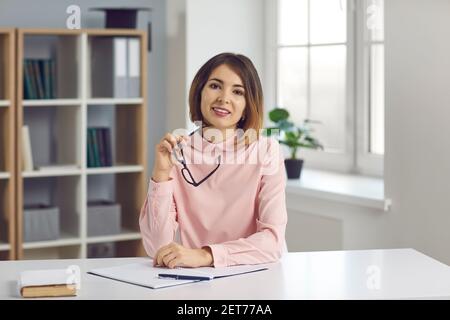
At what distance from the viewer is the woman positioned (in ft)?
6.14

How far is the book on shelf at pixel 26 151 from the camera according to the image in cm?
336

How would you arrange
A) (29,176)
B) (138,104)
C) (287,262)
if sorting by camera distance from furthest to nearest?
(138,104) → (29,176) → (287,262)

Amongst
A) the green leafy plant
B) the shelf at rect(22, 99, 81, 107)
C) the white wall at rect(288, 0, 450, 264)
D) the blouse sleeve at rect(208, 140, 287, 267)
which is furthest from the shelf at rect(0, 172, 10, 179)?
the blouse sleeve at rect(208, 140, 287, 267)

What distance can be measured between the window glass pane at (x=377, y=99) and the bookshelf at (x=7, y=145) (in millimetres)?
1496

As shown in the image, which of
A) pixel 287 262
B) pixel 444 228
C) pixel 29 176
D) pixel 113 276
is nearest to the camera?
pixel 113 276

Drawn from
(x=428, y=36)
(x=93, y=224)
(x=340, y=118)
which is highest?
(x=428, y=36)

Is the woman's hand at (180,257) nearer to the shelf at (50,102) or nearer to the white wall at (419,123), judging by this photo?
the white wall at (419,123)

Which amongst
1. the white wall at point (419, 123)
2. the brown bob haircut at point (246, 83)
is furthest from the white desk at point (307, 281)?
the white wall at point (419, 123)

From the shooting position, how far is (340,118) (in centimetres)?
362

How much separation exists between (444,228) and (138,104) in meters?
1.53
